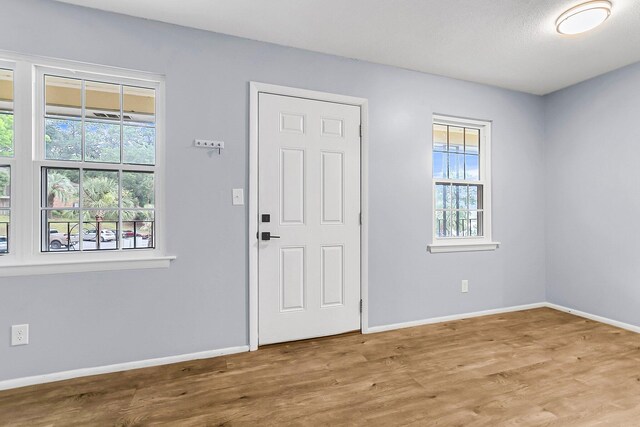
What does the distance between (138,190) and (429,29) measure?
101 inches

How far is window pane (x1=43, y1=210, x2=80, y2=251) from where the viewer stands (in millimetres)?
2363

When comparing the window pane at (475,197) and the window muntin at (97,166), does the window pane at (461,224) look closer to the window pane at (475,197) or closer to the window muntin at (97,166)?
the window pane at (475,197)

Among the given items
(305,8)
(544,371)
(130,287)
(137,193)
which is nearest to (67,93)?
(137,193)

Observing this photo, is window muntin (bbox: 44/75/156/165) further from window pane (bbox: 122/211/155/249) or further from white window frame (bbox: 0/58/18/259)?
window pane (bbox: 122/211/155/249)

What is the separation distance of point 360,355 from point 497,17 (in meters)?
2.76

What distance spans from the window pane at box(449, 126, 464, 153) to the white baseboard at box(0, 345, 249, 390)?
9.60 ft

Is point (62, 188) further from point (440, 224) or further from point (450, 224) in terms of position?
point (450, 224)

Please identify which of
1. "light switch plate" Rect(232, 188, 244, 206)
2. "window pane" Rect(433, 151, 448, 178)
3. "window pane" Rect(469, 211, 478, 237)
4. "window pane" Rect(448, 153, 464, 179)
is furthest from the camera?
"window pane" Rect(469, 211, 478, 237)

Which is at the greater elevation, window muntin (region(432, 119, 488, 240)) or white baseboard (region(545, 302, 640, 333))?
window muntin (region(432, 119, 488, 240))

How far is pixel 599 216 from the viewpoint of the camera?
142 inches

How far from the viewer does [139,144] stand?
260 cm

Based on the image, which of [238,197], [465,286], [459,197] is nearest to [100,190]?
[238,197]

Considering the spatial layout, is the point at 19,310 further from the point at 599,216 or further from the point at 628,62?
the point at 628,62

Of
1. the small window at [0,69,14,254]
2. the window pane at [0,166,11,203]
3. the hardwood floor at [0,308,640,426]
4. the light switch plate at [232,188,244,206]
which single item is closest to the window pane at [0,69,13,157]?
the small window at [0,69,14,254]
